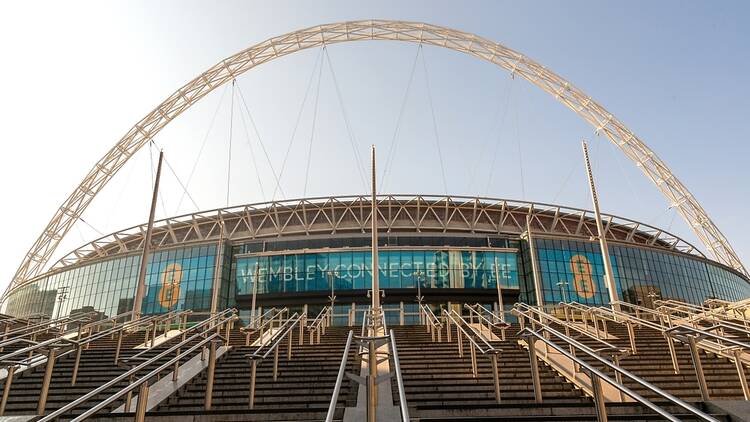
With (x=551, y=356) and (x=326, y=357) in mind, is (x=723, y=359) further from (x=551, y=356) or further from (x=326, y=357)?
(x=326, y=357)

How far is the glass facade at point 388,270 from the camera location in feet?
152

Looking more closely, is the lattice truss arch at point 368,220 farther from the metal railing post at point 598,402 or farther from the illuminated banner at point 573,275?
the metal railing post at point 598,402

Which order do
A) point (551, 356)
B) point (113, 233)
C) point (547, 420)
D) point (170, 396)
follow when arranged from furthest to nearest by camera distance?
1. point (113, 233)
2. point (551, 356)
3. point (170, 396)
4. point (547, 420)

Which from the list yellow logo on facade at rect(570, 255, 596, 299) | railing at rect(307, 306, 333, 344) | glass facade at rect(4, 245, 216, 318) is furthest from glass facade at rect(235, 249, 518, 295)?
railing at rect(307, 306, 333, 344)

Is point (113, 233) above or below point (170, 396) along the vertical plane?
above

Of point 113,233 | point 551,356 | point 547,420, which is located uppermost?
point 113,233

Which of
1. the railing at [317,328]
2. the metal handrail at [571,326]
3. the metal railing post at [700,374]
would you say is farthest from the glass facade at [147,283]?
the metal railing post at [700,374]

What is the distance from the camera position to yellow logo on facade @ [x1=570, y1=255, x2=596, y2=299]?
157 ft

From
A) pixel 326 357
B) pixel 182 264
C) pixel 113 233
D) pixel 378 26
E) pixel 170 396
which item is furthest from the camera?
pixel 113 233

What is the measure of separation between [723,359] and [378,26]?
41454 millimetres

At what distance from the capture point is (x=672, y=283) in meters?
52.0

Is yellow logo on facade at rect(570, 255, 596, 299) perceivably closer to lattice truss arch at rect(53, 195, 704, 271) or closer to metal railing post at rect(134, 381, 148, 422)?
lattice truss arch at rect(53, 195, 704, 271)

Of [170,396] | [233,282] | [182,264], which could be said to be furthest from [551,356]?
[182,264]

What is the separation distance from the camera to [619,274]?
4941 cm
